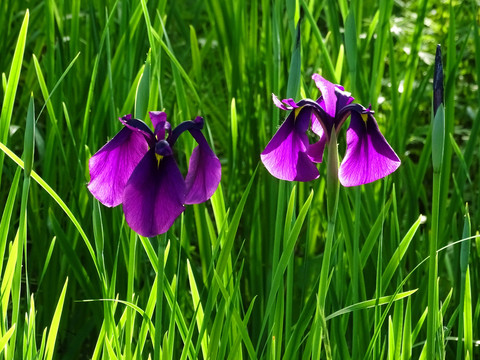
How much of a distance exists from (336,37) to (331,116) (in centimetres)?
80

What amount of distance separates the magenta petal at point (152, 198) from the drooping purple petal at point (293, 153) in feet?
0.43

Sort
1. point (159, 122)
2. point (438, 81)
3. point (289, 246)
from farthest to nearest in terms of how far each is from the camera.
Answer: point (289, 246), point (159, 122), point (438, 81)

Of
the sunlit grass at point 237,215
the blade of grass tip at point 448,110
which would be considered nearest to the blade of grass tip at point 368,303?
the sunlit grass at point 237,215

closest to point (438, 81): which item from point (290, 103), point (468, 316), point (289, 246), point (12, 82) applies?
point (290, 103)

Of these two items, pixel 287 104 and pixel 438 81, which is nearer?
pixel 438 81

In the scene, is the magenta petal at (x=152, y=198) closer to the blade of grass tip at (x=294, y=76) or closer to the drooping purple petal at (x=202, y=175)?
the drooping purple petal at (x=202, y=175)

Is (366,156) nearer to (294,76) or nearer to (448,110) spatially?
(294,76)

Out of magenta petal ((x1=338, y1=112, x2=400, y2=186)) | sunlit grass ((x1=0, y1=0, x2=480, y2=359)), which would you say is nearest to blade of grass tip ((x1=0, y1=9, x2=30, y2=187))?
sunlit grass ((x1=0, y1=0, x2=480, y2=359))

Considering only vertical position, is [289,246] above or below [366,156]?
below

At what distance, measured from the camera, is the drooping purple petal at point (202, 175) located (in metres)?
0.93

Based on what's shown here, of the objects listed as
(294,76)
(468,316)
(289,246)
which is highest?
(294,76)

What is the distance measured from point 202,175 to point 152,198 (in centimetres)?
8

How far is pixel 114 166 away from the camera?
960 mm

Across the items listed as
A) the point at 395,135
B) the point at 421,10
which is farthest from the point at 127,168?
the point at 421,10
